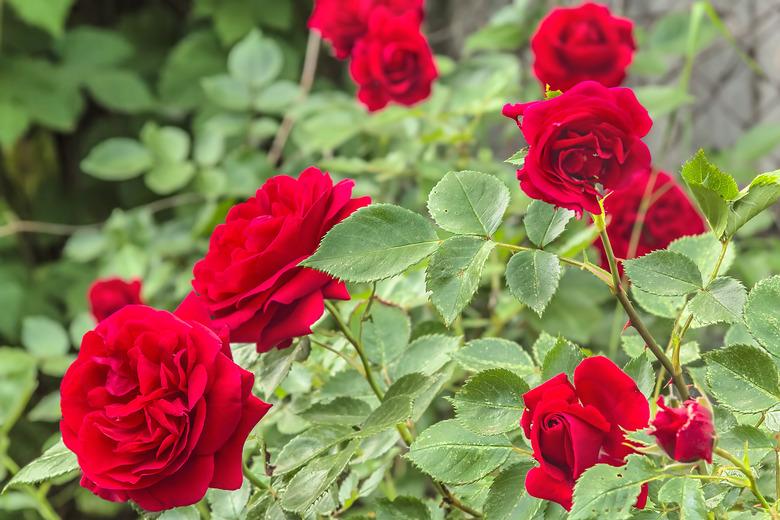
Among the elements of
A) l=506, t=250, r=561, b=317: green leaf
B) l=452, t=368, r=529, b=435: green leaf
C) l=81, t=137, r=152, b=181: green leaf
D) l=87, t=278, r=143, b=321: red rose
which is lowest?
l=81, t=137, r=152, b=181: green leaf

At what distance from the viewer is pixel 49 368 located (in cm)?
110

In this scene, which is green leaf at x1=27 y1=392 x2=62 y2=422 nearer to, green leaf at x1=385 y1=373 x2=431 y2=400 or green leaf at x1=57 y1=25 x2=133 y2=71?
green leaf at x1=385 y1=373 x2=431 y2=400

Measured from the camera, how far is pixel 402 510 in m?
0.48

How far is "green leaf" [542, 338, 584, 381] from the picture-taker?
44 cm

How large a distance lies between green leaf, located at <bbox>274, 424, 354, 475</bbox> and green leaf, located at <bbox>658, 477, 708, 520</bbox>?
0.18m

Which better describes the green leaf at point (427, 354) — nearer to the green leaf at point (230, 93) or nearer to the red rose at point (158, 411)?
the red rose at point (158, 411)

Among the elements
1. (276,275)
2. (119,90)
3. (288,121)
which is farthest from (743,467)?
(119,90)

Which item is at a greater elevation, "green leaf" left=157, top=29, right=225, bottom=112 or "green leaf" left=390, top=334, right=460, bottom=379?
"green leaf" left=390, top=334, right=460, bottom=379

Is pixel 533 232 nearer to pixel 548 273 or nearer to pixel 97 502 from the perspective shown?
pixel 548 273

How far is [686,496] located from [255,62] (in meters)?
1.17

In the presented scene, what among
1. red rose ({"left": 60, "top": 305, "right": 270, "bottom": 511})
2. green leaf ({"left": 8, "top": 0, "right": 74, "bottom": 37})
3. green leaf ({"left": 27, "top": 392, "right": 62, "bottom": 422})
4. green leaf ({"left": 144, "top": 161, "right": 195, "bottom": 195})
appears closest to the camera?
red rose ({"left": 60, "top": 305, "right": 270, "bottom": 511})

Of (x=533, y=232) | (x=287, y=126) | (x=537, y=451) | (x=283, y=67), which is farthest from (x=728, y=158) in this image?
(x=537, y=451)

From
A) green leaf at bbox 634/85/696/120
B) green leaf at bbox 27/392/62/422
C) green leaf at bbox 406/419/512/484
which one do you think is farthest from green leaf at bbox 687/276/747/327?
green leaf at bbox 634/85/696/120

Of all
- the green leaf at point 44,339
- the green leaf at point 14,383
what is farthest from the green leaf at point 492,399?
the green leaf at point 44,339
